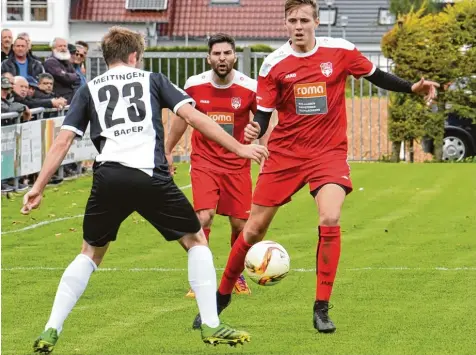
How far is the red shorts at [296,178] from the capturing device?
9148 millimetres

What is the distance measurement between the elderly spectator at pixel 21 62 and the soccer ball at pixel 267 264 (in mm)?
10984

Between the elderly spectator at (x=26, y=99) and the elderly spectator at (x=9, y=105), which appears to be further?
the elderly spectator at (x=26, y=99)

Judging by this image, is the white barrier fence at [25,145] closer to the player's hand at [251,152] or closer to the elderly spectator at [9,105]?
the elderly spectator at [9,105]

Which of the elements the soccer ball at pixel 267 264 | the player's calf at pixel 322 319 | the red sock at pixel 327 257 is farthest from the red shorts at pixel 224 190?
the player's calf at pixel 322 319

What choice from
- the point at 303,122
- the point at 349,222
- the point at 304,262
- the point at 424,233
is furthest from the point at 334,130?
the point at 349,222

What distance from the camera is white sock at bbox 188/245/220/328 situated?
7.92 m

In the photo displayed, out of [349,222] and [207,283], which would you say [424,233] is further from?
[207,283]

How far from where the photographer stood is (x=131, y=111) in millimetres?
7914

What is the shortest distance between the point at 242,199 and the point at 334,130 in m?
1.99

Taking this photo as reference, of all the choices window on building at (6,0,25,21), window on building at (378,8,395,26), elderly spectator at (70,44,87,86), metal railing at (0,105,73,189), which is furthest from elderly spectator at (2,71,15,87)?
window on building at (6,0,25,21)

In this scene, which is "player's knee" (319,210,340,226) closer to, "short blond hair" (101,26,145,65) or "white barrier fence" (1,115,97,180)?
"short blond hair" (101,26,145,65)

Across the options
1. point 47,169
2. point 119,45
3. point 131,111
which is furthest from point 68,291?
point 119,45

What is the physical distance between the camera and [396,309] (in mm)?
9664

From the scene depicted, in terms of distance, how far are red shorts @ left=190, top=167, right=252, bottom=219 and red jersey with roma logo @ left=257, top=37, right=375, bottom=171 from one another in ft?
5.48
